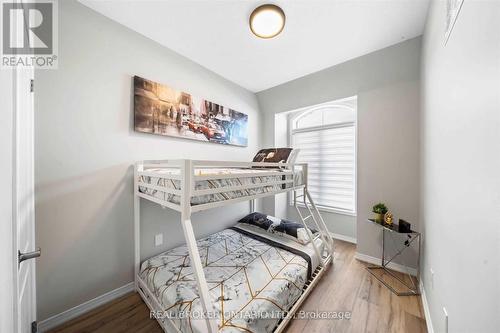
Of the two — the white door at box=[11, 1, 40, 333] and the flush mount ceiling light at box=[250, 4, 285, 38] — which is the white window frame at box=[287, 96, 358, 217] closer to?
the flush mount ceiling light at box=[250, 4, 285, 38]

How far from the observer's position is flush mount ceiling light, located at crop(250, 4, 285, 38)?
5.08ft

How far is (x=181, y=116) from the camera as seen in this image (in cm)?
215

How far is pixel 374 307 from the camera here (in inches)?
61.1

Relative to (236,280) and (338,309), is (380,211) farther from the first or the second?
(236,280)

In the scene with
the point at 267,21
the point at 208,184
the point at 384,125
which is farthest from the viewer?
the point at 384,125

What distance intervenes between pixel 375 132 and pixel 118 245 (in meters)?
3.11

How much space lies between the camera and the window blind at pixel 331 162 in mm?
2926

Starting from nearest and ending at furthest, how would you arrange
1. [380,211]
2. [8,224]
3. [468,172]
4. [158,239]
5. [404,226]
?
[8,224] → [468,172] → [404,226] → [158,239] → [380,211]

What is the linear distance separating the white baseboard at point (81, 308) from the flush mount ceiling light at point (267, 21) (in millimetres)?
2780

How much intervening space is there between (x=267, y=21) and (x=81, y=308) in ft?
9.70

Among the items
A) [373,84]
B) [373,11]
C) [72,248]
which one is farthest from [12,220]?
[373,84]

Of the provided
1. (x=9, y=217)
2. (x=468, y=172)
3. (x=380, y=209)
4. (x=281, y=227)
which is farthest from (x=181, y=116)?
(x=380, y=209)

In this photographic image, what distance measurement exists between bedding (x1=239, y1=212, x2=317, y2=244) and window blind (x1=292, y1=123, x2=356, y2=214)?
3.07ft

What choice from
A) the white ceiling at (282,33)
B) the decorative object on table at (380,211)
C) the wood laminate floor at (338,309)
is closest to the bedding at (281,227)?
the wood laminate floor at (338,309)
